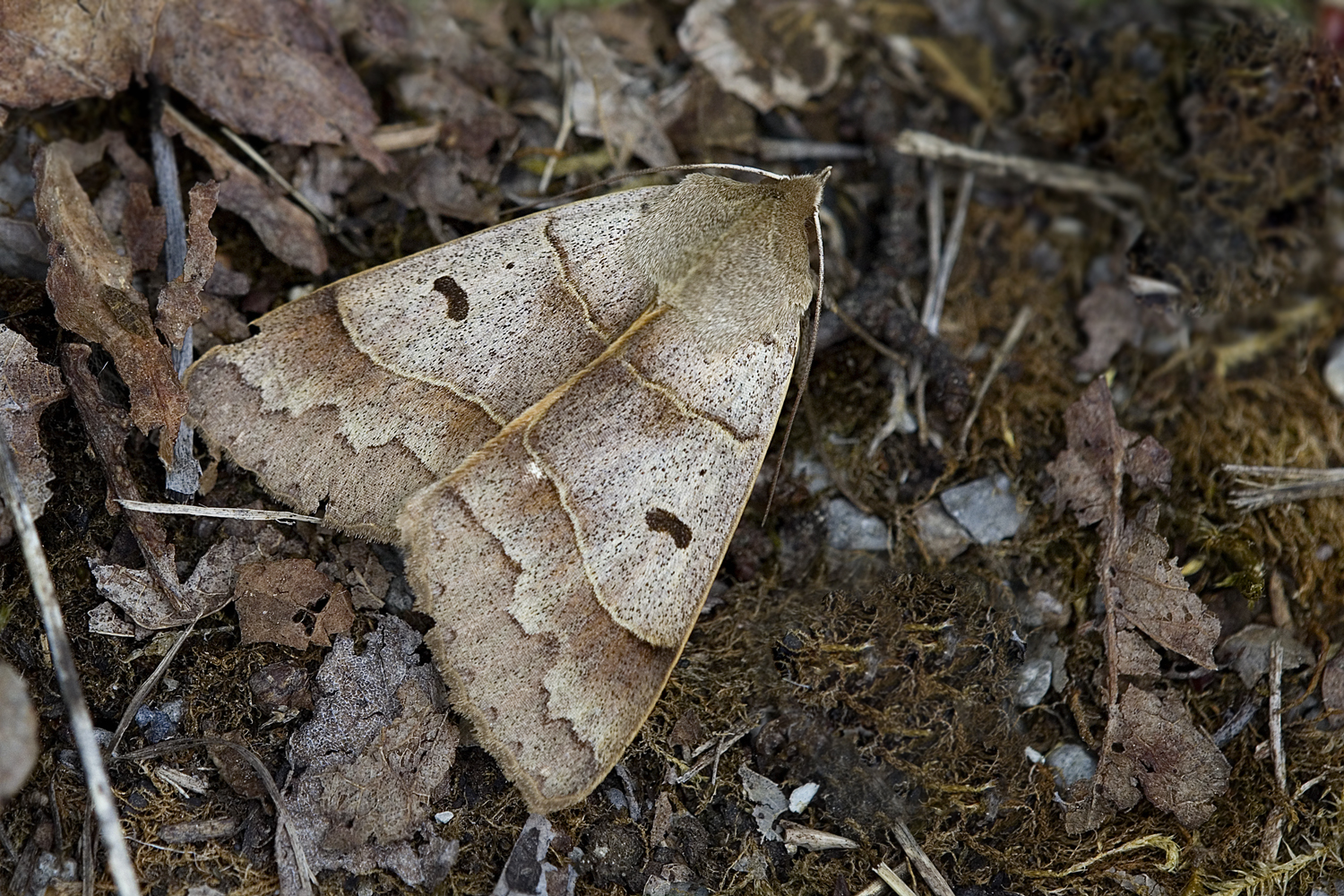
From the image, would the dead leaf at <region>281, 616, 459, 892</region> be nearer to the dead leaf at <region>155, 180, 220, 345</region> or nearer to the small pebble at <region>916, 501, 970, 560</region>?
the dead leaf at <region>155, 180, 220, 345</region>

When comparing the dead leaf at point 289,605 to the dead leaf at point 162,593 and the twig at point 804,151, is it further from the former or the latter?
the twig at point 804,151

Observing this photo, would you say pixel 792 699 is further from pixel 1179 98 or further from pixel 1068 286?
pixel 1179 98

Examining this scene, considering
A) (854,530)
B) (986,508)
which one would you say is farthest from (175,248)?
(986,508)

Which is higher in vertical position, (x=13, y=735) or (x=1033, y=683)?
(x=13, y=735)

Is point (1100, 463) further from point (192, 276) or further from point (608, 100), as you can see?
point (192, 276)

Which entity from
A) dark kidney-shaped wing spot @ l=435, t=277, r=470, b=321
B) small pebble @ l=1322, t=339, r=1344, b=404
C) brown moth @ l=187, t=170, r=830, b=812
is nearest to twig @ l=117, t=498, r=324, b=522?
brown moth @ l=187, t=170, r=830, b=812

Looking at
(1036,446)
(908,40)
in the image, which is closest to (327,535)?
(1036,446)
